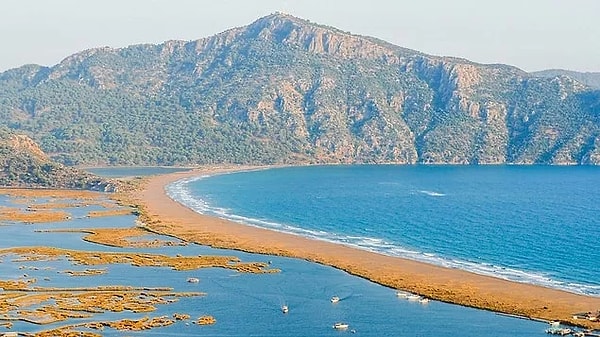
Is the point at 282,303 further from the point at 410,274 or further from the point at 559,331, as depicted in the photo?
the point at 559,331

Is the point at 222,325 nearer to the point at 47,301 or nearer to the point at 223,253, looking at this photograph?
the point at 47,301

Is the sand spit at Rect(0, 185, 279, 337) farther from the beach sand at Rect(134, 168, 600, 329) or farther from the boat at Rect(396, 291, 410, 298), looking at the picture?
the boat at Rect(396, 291, 410, 298)

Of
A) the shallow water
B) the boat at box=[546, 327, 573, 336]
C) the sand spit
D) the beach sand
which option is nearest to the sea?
the shallow water

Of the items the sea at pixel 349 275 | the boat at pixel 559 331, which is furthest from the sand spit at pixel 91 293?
the boat at pixel 559 331

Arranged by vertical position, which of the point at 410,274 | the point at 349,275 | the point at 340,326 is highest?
the point at 410,274

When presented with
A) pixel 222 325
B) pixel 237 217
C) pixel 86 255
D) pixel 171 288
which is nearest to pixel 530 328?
pixel 222 325

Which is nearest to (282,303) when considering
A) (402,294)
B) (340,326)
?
(340,326)

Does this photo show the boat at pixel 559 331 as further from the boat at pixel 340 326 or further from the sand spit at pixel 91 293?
the sand spit at pixel 91 293

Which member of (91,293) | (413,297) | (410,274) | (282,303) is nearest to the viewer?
(282,303)
